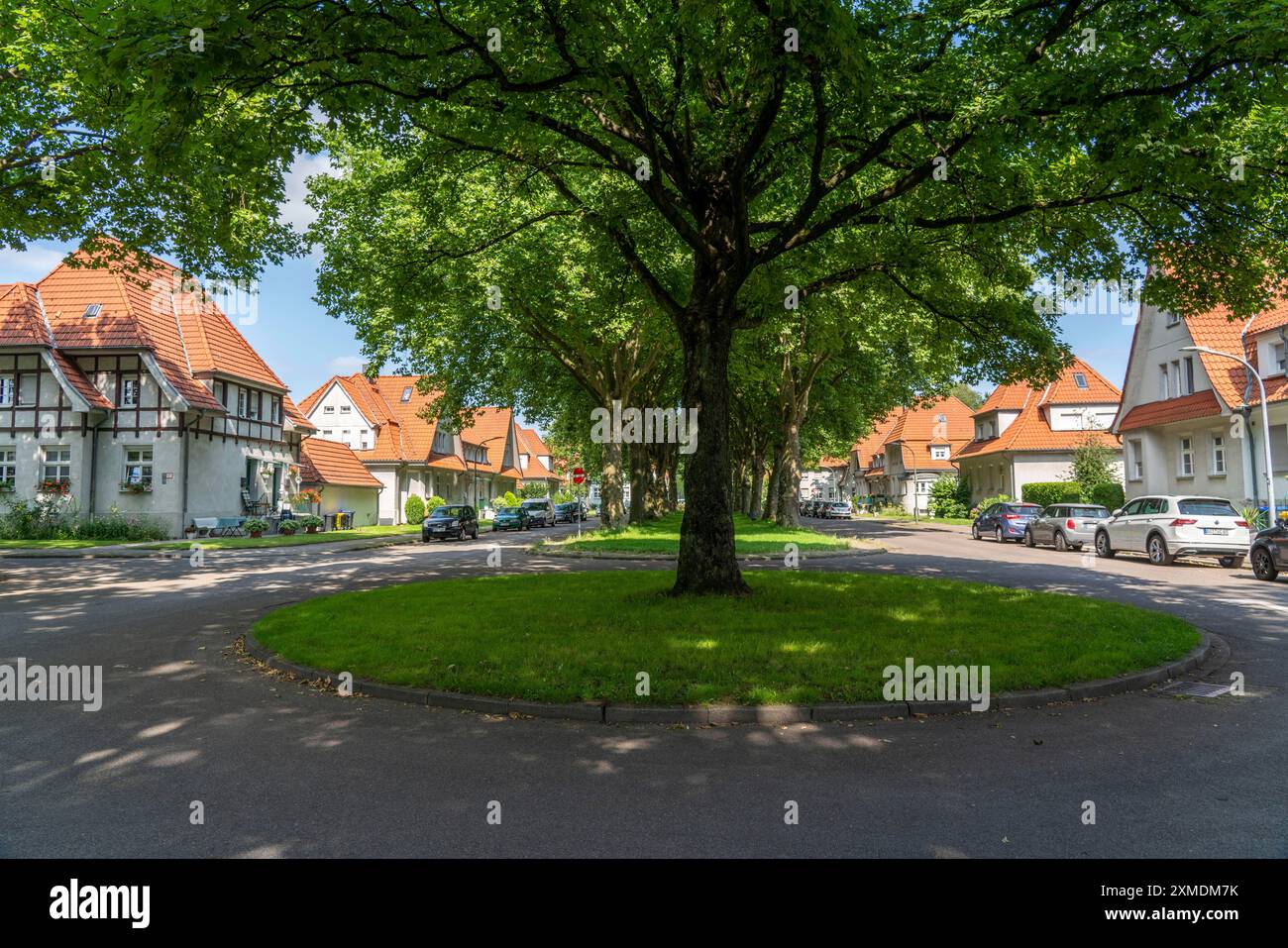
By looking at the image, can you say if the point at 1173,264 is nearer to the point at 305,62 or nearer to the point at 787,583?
the point at 787,583

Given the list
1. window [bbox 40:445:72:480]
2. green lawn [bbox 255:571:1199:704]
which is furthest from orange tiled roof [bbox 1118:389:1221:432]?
window [bbox 40:445:72:480]

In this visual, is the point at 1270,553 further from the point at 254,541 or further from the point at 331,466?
the point at 331,466

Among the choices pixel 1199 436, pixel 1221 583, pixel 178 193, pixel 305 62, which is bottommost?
pixel 1221 583

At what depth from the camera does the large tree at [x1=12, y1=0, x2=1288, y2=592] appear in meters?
7.43

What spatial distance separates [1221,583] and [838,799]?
15944mm

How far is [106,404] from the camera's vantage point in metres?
32.5

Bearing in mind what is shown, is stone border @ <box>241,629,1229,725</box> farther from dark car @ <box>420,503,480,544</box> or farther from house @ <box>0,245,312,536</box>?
house @ <box>0,245,312,536</box>

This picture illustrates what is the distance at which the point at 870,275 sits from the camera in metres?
14.4

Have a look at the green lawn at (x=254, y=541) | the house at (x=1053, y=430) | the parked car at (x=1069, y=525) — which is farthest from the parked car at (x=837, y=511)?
the green lawn at (x=254, y=541)

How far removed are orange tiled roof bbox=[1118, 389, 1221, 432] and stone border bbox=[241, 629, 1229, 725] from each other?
27791mm

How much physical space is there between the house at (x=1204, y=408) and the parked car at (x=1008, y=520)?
240 inches

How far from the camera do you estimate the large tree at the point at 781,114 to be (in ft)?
24.4

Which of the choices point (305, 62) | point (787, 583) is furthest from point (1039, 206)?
point (305, 62)

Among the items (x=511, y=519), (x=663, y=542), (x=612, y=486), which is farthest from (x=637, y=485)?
(x=511, y=519)
